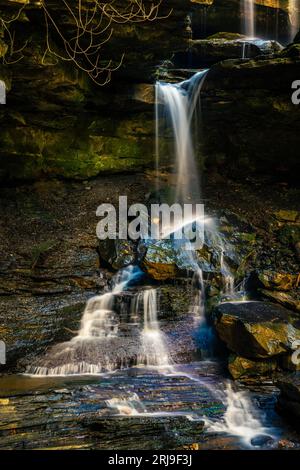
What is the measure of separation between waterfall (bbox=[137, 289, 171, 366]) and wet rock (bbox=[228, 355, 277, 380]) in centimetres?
113

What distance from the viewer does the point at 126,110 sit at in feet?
36.9

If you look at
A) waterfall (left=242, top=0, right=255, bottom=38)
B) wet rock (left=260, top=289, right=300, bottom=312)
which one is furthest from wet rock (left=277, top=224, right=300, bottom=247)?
waterfall (left=242, top=0, right=255, bottom=38)

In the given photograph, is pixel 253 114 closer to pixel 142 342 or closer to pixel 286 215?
pixel 286 215

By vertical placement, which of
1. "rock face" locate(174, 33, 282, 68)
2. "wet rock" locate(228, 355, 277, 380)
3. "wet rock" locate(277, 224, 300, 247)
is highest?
"rock face" locate(174, 33, 282, 68)

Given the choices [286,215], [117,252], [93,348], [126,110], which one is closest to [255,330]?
[93,348]

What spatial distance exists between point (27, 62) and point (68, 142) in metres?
3.29

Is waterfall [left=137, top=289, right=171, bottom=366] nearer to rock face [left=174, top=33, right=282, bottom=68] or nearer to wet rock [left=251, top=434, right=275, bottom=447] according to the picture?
wet rock [left=251, top=434, right=275, bottom=447]

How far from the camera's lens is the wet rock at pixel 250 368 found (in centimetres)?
594

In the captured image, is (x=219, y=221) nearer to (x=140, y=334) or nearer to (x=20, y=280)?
(x=140, y=334)

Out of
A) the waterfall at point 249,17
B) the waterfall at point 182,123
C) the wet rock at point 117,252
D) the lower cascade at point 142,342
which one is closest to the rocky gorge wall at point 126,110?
the waterfall at point 182,123

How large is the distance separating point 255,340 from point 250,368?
1.49 feet

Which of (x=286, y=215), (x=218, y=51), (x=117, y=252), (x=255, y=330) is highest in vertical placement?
(x=218, y=51)

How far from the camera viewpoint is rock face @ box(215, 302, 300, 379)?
5.93 metres
